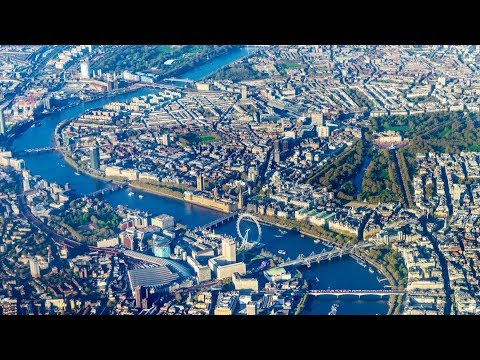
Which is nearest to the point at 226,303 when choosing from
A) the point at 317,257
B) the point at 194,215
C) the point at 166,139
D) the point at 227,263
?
the point at 227,263

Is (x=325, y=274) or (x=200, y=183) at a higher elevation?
(x=200, y=183)

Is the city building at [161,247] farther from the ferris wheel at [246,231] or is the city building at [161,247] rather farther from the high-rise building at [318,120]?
the high-rise building at [318,120]

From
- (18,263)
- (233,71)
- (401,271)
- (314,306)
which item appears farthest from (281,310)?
A: (233,71)

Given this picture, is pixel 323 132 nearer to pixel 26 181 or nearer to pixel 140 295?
pixel 26 181

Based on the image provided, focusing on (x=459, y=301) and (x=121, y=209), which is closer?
(x=459, y=301)

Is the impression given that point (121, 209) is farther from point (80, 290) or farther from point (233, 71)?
point (233, 71)

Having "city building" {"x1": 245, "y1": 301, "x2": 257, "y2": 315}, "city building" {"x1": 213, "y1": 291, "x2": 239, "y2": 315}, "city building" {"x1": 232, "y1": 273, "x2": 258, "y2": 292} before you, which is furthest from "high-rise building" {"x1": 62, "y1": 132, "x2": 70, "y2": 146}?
"city building" {"x1": 245, "y1": 301, "x2": 257, "y2": 315}

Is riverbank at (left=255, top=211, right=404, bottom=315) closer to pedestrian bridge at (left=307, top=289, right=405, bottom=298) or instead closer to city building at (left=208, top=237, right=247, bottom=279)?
pedestrian bridge at (left=307, top=289, right=405, bottom=298)
